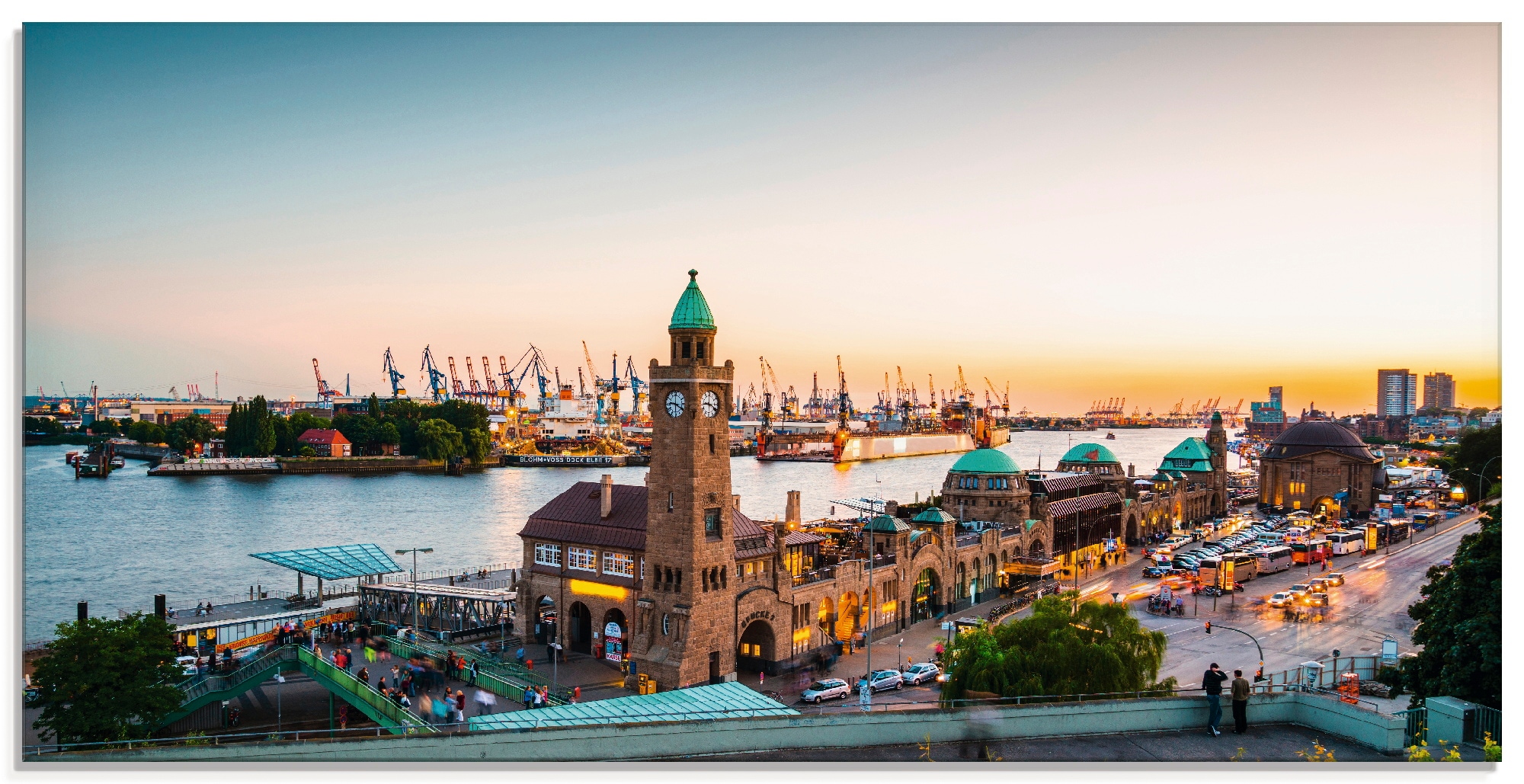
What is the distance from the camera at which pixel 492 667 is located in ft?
106

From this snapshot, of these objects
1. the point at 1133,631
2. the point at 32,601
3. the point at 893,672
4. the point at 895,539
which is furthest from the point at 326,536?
the point at 1133,631

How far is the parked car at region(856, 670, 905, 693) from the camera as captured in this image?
1345 inches

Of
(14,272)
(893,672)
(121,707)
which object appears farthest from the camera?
(893,672)

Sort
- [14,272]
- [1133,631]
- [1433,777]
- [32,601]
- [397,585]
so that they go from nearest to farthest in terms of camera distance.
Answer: [1433,777], [14,272], [1133,631], [397,585], [32,601]

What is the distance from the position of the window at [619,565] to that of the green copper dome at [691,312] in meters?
9.05

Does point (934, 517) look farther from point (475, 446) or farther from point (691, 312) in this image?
point (475, 446)

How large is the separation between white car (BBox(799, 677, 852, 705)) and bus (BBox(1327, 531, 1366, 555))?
47757 mm

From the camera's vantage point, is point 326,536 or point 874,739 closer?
point 874,739

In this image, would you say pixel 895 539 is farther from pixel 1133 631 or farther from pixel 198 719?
pixel 198 719

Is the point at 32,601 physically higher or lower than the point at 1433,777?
lower

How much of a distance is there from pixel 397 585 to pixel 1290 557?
52604 millimetres

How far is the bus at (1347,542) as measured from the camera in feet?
221

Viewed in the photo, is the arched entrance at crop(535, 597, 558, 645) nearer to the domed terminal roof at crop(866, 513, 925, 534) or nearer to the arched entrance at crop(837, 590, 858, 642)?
the arched entrance at crop(837, 590, 858, 642)

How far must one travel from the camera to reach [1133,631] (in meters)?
26.0
